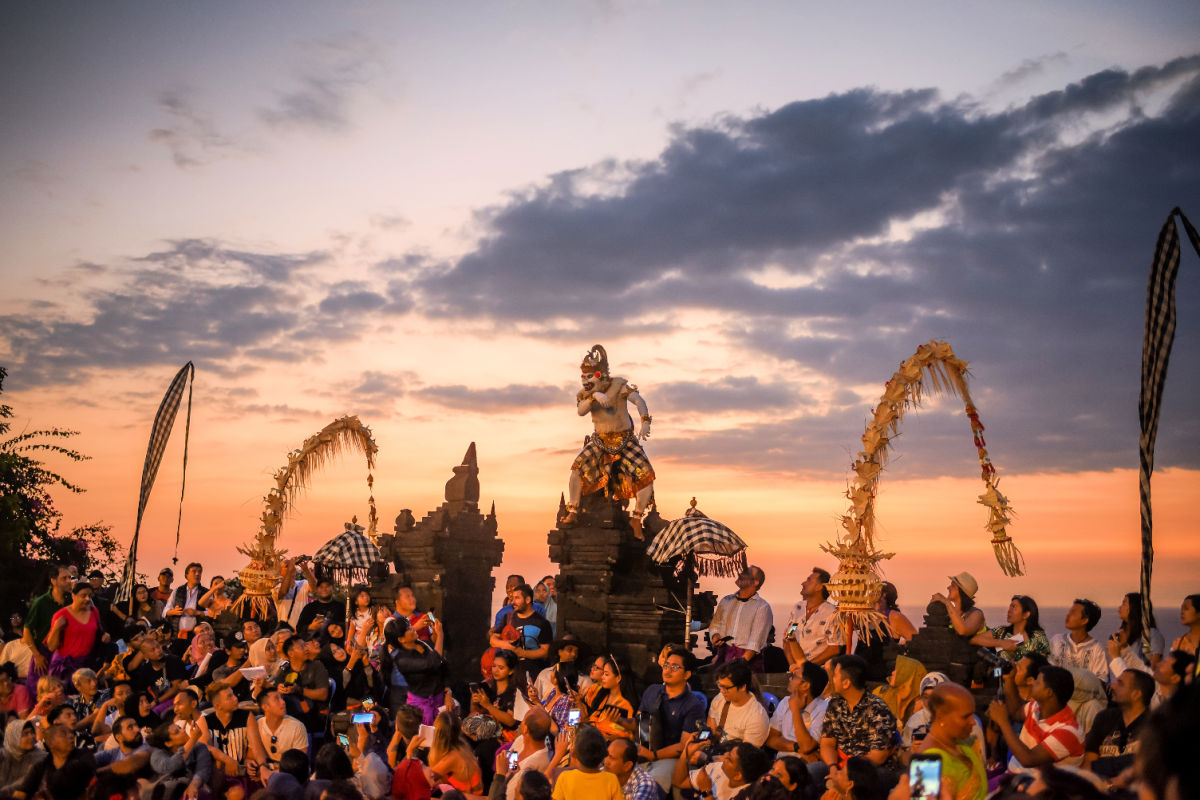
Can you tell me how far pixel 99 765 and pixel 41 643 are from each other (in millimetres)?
5531

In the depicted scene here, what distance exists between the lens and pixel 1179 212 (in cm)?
701

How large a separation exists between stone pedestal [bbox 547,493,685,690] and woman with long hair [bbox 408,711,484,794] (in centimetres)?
497

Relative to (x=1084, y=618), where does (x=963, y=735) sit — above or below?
below

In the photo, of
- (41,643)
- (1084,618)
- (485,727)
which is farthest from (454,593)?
(1084,618)

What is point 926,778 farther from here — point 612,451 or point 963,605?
point 612,451

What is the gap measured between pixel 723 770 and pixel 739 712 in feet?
3.16

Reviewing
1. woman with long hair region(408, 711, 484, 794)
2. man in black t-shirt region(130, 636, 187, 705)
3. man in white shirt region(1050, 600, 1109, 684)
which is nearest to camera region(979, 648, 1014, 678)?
man in white shirt region(1050, 600, 1109, 684)

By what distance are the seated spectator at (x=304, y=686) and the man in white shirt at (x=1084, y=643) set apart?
23.1ft

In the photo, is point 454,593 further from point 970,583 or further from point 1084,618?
point 1084,618

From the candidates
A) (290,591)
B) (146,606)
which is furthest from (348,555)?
(146,606)

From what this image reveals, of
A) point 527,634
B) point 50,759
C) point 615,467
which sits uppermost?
point 615,467

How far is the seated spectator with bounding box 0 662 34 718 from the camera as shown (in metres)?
11.6

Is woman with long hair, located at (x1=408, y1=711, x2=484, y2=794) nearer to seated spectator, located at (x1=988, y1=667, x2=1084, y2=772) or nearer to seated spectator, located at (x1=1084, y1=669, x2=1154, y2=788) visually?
seated spectator, located at (x1=988, y1=667, x2=1084, y2=772)

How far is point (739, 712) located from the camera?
A: 316 inches
